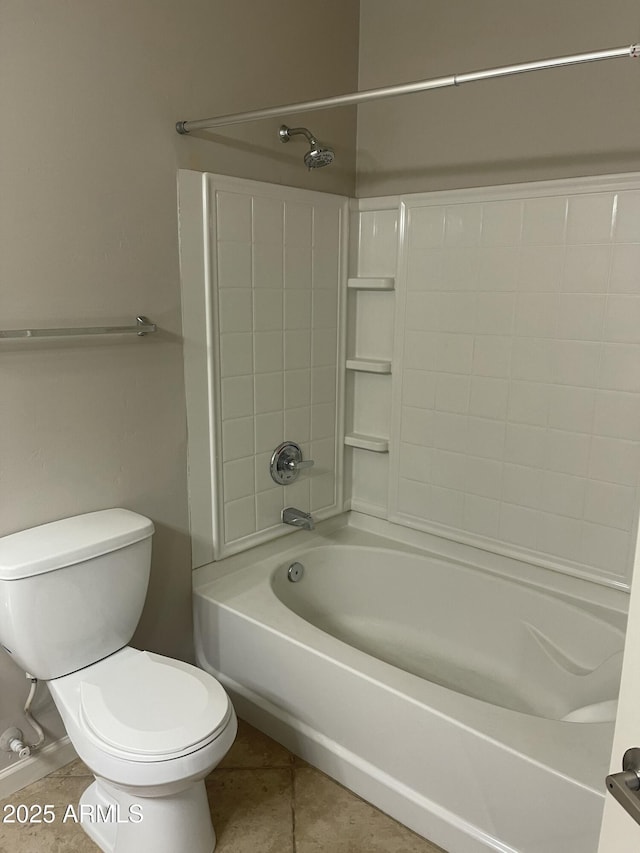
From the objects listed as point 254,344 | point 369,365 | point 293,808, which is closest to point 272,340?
point 254,344

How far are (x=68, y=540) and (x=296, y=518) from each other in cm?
94

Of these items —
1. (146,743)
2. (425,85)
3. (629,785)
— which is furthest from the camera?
(146,743)

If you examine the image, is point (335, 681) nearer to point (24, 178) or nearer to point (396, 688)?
point (396, 688)

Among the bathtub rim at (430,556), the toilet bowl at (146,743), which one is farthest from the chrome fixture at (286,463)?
the toilet bowl at (146,743)

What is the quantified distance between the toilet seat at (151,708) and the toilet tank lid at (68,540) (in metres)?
0.33

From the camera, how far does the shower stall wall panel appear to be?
2115 mm

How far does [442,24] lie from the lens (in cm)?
225

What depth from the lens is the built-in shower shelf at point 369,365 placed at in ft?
8.38

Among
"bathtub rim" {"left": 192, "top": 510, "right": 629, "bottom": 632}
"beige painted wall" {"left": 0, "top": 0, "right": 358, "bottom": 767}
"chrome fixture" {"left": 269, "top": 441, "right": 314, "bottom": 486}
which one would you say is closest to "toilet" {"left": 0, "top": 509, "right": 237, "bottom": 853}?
"beige painted wall" {"left": 0, "top": 0, "right": 358, "bottom": 767}

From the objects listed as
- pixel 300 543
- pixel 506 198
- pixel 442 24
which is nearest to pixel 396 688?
pixel 300 543

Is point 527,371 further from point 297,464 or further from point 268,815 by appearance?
point 268,815

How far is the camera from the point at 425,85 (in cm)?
143

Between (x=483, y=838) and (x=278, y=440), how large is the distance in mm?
1370

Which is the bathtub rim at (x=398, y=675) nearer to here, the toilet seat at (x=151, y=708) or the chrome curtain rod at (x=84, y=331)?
the toilet seat at (x=151, y=708)
